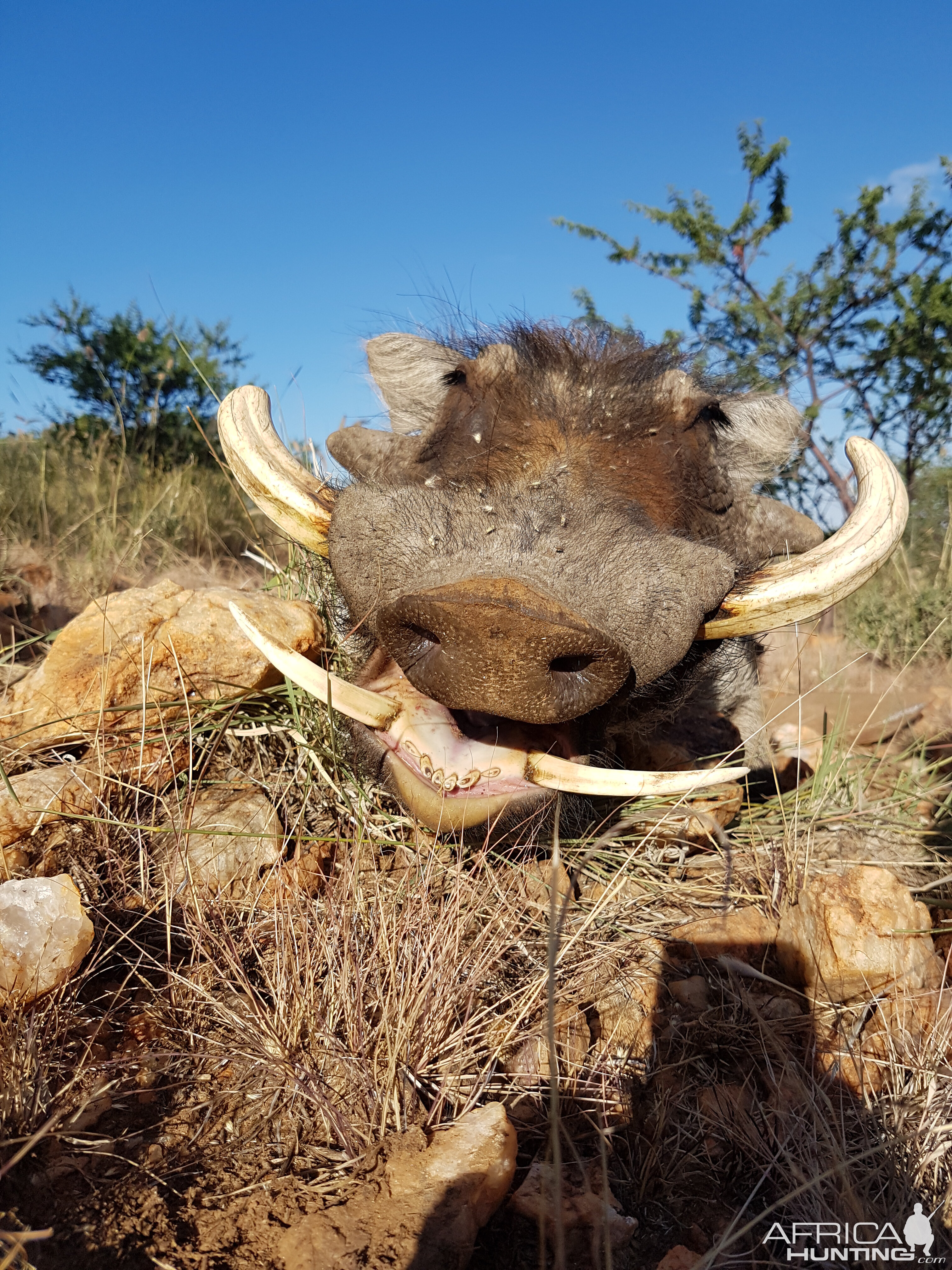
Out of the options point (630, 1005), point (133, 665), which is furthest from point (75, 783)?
point (630, 1005)

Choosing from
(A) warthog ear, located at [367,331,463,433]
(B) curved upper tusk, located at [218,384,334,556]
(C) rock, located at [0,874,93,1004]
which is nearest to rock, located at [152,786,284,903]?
(C) rock, located at [0,874,93,1004]

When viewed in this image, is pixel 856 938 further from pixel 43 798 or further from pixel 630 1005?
pixel 43 798

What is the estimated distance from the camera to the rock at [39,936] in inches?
66.6

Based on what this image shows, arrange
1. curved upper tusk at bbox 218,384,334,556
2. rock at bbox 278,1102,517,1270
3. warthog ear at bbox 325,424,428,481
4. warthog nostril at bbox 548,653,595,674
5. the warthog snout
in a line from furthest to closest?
warthog ear at bbox 325,424,428,481, curved upper tusk at bbox 218,384,334,556, warthog nostril at bbox 548,653,595,674, the warthog snout, rock at bbox 278,1102,517,1270

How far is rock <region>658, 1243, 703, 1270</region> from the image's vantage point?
4.66 feet

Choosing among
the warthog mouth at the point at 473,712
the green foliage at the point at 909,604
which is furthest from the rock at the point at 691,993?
the green foliage at the point at 909,604

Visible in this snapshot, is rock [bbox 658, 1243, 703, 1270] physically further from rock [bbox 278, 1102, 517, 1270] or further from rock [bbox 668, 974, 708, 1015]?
rock [bbox 668, 974, 708, 1015]

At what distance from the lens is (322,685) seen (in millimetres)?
2062

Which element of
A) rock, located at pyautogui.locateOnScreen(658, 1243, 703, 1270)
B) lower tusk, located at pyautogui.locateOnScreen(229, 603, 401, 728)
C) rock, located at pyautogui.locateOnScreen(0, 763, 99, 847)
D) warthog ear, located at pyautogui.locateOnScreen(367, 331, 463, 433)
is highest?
warthog ear, located at pyautogui.locateOnScreen(367, 331, 463, 433)

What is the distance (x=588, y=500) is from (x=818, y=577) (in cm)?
67

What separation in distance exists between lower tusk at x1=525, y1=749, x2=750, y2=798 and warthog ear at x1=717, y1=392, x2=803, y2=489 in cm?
179

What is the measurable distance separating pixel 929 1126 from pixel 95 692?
2.46m

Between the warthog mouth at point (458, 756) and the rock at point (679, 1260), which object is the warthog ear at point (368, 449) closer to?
the warthog mouth at point (458, 756)

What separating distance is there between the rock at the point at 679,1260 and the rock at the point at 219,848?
1280mm
